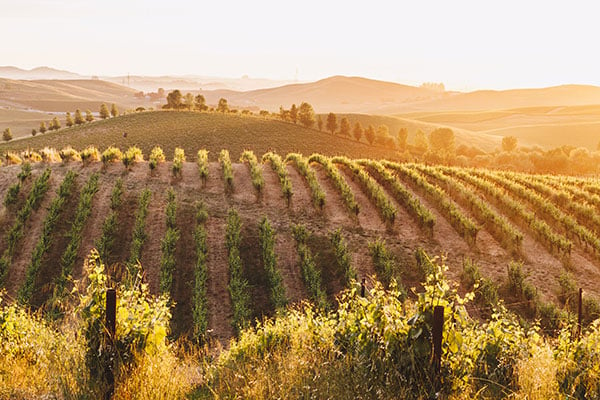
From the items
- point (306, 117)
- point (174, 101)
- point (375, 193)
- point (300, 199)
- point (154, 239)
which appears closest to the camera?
point (154, 239)

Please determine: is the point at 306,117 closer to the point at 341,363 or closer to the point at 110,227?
the point at 110,227

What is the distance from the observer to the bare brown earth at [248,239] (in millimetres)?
16094

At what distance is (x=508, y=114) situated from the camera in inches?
7323

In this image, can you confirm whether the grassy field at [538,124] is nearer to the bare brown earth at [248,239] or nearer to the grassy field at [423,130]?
the grassy field at [423,130]

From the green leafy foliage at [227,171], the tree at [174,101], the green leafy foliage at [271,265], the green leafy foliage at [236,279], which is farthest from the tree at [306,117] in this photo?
the green leafy foliage at [271,265]

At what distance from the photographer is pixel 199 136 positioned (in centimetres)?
6481

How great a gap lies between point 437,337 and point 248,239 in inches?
521

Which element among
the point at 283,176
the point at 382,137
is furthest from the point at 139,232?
the point at 382,137

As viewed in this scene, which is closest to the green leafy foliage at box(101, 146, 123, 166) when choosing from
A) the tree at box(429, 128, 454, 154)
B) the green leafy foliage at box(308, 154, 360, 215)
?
the green leafy foliage at box(308, 154, 360, 215)

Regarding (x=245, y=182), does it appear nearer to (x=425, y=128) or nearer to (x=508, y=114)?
(x=425, y=128)

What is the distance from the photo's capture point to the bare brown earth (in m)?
16.1

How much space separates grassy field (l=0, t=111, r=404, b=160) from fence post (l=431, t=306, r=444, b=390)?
51.2 m

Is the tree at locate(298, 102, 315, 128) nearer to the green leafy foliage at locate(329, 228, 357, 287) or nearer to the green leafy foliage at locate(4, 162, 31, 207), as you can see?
the green leafy foliage at locate(4, 162, 31, 207)

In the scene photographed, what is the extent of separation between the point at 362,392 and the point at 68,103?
20013 centimetres
